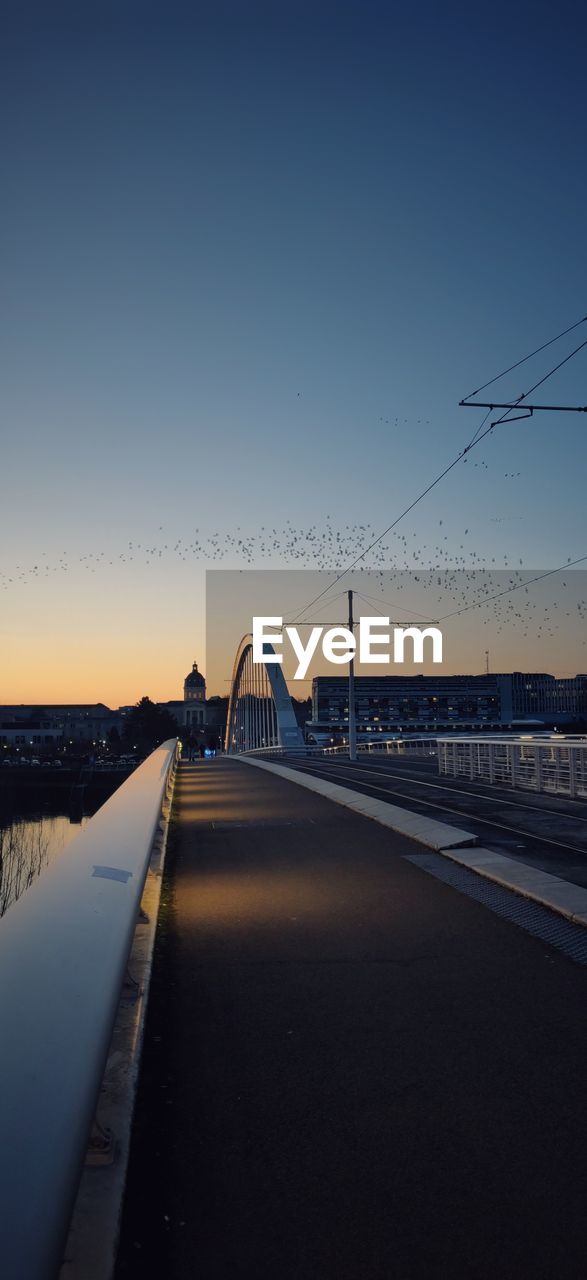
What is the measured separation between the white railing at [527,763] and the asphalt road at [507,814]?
68cm

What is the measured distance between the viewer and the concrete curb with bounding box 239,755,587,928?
31.5 ft

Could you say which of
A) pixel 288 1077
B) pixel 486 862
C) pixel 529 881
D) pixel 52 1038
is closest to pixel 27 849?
pixel 486 862

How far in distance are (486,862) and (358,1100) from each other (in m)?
7.65

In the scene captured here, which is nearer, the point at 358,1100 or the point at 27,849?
the point at 358,1100

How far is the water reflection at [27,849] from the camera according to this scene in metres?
36.8

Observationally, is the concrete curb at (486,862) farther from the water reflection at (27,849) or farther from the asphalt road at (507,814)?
the water reflection at (27,849)

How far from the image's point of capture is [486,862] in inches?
480

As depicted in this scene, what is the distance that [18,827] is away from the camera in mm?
71625

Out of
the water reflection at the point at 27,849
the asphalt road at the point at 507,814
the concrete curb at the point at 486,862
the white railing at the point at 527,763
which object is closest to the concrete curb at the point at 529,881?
the concrete curb at the point at 486,862

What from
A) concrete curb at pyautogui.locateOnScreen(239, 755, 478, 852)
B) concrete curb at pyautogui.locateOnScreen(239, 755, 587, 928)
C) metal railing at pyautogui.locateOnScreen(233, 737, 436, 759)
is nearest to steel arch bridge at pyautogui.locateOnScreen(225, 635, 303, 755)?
metal railing at pyautogui.locateOnScreen(233, 737, 436, 759)

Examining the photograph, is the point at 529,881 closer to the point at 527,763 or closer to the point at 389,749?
the point at 527,763

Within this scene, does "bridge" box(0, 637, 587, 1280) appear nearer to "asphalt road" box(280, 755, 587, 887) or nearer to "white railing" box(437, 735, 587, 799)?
"asphalt road" box(280, 755, 587, 887)

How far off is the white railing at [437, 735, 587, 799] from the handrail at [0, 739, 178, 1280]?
725 inches

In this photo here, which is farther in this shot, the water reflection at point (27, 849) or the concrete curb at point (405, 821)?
the water reflection at point (27, 849)
